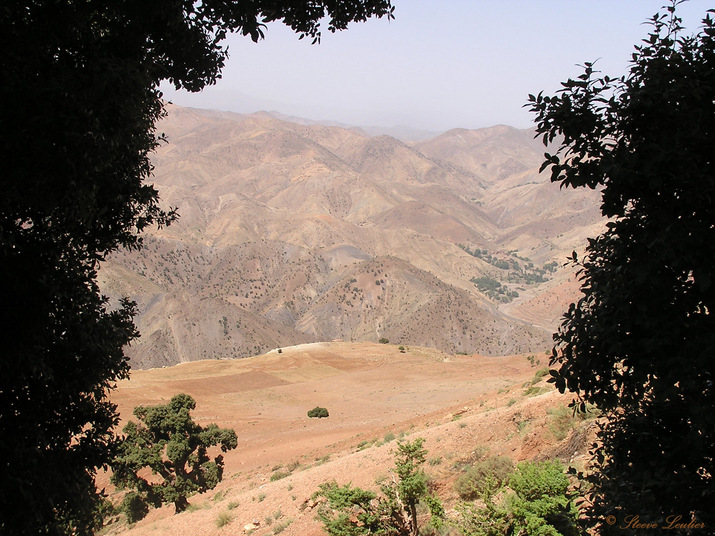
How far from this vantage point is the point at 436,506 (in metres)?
6.64

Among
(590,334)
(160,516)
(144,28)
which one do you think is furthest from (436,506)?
(160,516)

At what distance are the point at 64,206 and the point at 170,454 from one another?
554 inches

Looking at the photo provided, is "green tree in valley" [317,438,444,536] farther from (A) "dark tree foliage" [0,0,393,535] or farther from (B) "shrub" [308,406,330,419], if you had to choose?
(B) "shrub" [308,406,330,419]

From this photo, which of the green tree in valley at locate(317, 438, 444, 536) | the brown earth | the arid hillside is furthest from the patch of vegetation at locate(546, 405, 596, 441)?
the arid hillside

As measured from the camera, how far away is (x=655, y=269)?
331 cm

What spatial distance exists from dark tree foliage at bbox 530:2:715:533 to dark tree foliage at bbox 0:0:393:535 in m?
A: 3.40

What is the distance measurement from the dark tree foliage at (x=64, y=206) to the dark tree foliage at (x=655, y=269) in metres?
3.40

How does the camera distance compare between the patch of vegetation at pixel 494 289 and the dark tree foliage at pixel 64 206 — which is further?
the patch of vegetation at pixel 494 289

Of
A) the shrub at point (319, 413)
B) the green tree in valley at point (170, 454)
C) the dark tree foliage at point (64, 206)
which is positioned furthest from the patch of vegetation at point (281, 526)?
the shrub at point (319, 413)

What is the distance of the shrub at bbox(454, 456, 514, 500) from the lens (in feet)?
28.8

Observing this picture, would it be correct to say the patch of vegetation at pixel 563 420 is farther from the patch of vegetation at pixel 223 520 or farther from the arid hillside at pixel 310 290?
the arid hillside at pixel 310 290

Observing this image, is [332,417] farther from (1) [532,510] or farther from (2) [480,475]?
(1) [532,510]

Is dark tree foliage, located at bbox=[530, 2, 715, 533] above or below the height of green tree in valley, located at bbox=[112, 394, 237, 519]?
above

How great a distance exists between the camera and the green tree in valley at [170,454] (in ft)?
51.1
